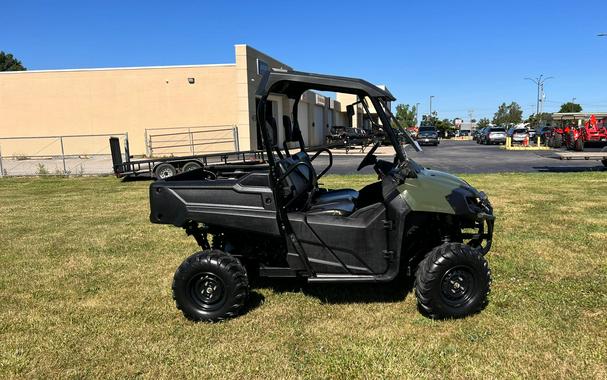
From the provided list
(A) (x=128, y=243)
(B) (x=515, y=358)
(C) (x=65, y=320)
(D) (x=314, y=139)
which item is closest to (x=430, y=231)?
(B) (x=515, y=358)

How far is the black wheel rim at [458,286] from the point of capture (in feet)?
12.2

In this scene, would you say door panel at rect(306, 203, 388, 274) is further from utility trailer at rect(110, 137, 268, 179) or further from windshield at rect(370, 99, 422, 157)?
utility trailer at rect(110, 137, 268, 179)

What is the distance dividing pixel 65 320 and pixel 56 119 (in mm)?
25723

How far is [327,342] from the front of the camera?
11.5ft

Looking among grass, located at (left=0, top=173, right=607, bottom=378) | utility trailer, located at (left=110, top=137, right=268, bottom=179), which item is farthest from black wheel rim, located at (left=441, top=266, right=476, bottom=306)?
utility trailer, located at (left=110, top=137, right=268, bottom=179)

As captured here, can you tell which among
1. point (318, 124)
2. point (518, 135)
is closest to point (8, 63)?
point (318, 124)

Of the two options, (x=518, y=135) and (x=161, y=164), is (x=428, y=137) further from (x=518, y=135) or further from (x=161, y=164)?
(x=161, y=164)

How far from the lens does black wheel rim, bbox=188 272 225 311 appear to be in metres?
3.89

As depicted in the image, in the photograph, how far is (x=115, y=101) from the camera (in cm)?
2586

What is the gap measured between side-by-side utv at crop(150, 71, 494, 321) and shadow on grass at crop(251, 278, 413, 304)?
1.41 ft

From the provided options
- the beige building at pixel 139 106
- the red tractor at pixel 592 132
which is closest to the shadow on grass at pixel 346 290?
the red tractor at pixel 592 132

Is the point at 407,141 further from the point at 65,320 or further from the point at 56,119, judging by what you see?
the point at 56,119

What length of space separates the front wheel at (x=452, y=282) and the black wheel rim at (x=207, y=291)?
1.61 meters

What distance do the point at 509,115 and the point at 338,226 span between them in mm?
111390
